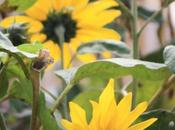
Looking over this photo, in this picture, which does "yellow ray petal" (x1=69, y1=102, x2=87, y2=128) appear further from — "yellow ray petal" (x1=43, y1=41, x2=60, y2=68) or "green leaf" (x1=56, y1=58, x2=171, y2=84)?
"yellow ray petal" (x1=43, y1=41, x2=60, y2=68)

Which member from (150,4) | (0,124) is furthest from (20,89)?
(150,4)

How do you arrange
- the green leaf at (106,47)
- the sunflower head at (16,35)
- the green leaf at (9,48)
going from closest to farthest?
the green leaf at (9,48) < the sunflower head at (16,35) < the green leaf at (106,47)

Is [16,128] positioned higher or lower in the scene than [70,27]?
lower

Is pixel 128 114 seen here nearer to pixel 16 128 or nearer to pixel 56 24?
pixel 56 24

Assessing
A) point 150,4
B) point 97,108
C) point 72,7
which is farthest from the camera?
point 150,4

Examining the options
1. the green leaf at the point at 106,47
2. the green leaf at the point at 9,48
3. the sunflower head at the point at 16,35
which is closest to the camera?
the green leaf at the point at 9,48

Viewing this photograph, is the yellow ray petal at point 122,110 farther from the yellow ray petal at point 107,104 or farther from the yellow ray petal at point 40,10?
the yellow ray petal at point 40,10

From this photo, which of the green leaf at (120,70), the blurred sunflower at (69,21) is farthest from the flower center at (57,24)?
the green leaf at (120,70)
